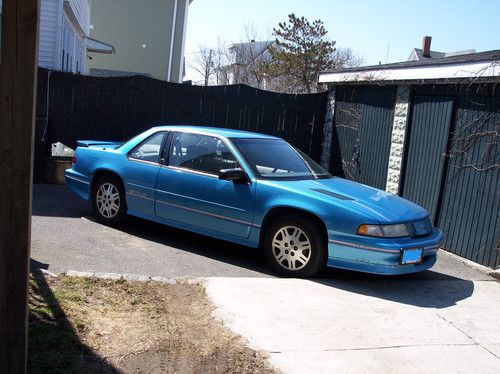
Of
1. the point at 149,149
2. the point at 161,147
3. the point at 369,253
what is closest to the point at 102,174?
the point at 149,149

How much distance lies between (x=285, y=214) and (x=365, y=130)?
17.5 feet

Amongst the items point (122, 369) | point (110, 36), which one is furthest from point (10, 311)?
point (110, 36)

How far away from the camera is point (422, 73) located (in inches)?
342

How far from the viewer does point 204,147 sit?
22.2 feet

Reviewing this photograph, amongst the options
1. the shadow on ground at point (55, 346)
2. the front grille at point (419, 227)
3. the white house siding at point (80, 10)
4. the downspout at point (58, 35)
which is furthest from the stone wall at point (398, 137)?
the white house siding at point (80, 10)

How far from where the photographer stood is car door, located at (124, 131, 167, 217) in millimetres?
6881

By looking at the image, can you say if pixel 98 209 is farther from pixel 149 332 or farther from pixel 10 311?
pixel 10 311

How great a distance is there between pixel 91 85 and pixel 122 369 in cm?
845

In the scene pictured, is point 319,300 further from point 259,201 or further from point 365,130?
point 365,130

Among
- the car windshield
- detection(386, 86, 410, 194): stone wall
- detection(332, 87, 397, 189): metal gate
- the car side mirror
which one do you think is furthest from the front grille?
detection(332, 87, 397, 189): metal gate

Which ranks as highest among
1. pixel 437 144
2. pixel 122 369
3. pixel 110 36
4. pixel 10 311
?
pixel 110 36

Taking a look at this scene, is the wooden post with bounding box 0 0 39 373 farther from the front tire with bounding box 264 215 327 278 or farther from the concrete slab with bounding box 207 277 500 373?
the front tire with bounding box 264 215 327 278

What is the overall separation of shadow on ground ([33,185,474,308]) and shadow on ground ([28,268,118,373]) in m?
2.53

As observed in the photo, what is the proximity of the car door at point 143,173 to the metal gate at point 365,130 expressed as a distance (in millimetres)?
4622
